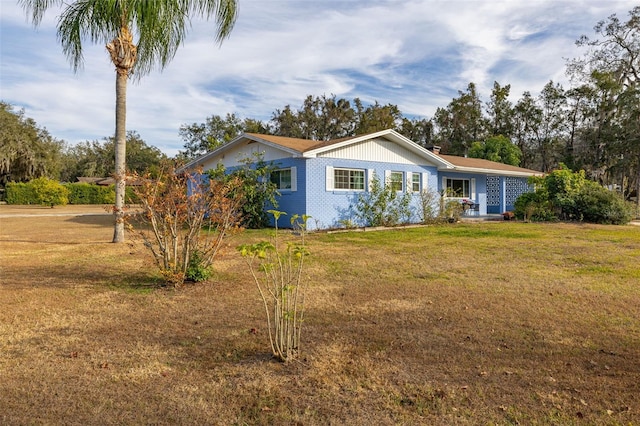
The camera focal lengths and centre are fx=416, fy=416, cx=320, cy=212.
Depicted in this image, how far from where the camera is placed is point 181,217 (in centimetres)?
593

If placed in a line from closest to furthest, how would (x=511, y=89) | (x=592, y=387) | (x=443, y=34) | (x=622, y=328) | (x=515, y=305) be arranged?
(x=592, y=387), (x=622, y=328), (x=515, y=305), (x=443, y=34), (x=511, y=89)

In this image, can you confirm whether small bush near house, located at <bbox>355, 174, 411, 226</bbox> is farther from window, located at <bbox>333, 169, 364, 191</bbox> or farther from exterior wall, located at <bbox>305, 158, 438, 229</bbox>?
window, located at <bbox>333, 169, 364, 191</bbox>

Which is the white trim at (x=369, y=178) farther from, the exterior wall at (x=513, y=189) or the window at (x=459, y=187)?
the exterior wall at (x=513, y=189)

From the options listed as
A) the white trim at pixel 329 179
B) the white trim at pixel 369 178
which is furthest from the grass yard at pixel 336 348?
the white trim at pixel 369 178

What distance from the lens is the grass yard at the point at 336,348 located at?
279 centimetres

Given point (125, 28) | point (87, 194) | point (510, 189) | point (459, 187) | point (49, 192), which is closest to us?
point (125, 28)

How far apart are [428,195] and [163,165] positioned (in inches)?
491

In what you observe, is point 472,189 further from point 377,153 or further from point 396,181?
point 377,153

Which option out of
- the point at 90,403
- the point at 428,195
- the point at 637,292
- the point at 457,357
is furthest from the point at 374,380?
the point at 428,195

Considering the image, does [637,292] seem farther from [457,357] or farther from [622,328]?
[457,357]

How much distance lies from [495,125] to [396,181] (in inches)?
1215

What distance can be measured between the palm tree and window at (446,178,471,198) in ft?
45.2

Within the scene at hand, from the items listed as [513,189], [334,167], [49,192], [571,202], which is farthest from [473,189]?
[49,192]

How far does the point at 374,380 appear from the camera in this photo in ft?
10.5
